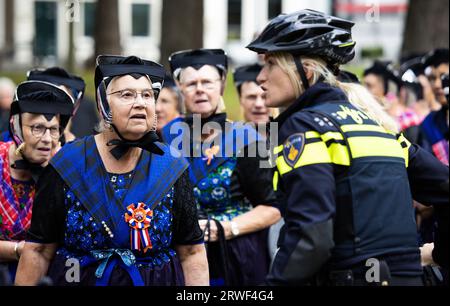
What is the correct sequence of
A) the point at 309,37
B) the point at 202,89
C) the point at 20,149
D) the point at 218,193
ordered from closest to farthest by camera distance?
the point at 309,37, the point at 20,149, the point at 218,193, the point at 202,89

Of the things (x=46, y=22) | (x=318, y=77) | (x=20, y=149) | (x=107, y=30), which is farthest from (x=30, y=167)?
(x=46, y=22)

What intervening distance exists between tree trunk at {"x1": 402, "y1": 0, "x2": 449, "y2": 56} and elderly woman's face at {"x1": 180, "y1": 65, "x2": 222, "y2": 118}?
9.01 meters

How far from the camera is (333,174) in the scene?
383cm

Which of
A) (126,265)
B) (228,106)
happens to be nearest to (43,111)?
(126,265)

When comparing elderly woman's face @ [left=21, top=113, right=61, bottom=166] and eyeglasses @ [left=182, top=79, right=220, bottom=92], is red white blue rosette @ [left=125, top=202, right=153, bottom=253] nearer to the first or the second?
elderly woman's face @ [left=21, top=113, right=61, bottom=166]

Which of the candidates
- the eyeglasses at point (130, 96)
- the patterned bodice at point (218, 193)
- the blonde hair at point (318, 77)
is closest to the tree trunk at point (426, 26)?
the patterned bodice at point (218, 193)

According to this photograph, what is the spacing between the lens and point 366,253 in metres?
3.87

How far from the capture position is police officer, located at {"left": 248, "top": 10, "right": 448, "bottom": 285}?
12.2 ft

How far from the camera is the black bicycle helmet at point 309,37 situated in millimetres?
4121

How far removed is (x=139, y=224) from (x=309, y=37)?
50.7 inches

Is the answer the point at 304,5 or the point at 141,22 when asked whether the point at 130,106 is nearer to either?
the point at 304,5

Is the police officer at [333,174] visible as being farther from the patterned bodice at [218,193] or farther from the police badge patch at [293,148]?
the patterned bodice at [218,193]

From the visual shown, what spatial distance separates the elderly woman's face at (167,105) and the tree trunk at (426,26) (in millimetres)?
8179

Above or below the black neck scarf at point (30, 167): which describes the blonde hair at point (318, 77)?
above
